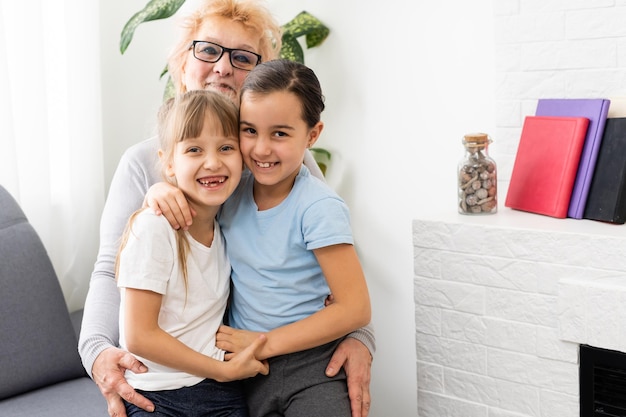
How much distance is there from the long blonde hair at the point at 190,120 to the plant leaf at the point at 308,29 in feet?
3.23

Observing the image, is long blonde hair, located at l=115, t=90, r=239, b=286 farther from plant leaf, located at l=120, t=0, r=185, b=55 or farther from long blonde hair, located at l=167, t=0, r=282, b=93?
plant leaf, located at l=120, t=0, r=185, b=55

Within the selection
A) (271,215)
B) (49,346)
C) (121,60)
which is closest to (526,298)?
(271,215)

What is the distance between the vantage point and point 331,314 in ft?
5.31

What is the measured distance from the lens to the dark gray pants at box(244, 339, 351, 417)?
5.30 feet

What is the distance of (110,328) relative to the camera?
180 centimetres

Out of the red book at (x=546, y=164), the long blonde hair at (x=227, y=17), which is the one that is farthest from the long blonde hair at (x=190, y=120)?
the red book at (x=546, y=164)

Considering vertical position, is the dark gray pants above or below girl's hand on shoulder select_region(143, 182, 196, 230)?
below

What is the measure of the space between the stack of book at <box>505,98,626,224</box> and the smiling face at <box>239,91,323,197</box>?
2.08 ft

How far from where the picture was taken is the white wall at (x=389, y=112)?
7.64ft

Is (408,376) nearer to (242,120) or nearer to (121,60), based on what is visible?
(242,120)

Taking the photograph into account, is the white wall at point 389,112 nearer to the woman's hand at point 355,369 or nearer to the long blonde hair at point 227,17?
the long blonde hair at point 227,17

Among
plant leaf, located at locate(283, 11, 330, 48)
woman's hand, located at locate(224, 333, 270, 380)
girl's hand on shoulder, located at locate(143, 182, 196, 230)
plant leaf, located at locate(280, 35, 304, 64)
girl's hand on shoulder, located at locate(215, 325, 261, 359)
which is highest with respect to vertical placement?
plant leaf, located at locate(283, 11, 330, 48)

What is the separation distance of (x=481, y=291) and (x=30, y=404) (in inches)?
45.3

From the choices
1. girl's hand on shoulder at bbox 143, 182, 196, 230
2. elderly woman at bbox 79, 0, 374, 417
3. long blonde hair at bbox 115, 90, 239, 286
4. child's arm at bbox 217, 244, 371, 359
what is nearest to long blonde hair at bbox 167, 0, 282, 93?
elderly woman at bbox 79, 0, 374, 417
